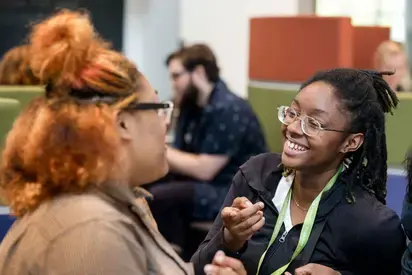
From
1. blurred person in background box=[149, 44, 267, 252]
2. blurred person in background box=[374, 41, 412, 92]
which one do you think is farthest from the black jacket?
blurred person in background box=[374, 41, 412, 92]

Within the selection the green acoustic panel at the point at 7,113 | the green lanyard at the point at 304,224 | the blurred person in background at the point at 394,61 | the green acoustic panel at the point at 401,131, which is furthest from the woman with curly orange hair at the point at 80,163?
the blurred person in background at the point at 394,61

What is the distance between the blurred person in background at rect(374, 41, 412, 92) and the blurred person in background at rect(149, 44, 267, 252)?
1286mm

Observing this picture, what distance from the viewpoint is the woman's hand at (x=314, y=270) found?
5.54ft

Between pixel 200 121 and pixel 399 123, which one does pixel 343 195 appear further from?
pixel 200 121

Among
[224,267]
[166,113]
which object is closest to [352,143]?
[224,267]

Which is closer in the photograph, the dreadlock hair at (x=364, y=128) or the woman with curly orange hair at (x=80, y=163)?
the woman with curly orange hair at (x=80, y=163)

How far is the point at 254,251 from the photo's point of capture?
1854mm

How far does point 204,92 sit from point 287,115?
188 cm

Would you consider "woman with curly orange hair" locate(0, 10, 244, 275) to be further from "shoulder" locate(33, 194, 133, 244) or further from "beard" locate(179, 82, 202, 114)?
"beard" locate(179, 82, 202, 114)

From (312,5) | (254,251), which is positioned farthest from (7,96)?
(312,5)

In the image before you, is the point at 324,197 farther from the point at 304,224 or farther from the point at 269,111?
the point at 269,111

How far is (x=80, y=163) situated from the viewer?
4.24 ft

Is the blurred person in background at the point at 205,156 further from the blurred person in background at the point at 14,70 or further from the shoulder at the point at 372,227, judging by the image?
the shoulder at the point at 372,227

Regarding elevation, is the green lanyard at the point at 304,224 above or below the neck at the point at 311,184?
below
